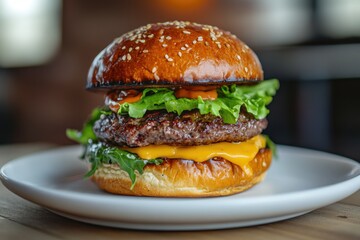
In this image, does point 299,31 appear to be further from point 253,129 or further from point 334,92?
point 253,129

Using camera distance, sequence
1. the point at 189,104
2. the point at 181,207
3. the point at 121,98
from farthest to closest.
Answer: the point at 121,98, the point at 189,104, the point at 181,207

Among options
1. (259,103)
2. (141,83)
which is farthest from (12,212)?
(259,103)

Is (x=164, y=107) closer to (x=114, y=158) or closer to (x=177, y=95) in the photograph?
(x=177, y=95)

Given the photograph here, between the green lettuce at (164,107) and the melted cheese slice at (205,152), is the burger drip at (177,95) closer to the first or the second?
the green lettuce at (164,107)

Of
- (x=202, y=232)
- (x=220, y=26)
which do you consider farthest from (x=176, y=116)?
(x=220, y=26)

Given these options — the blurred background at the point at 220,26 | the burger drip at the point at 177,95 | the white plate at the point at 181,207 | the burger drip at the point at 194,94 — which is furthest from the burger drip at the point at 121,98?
the blurred background at the point at 220,26

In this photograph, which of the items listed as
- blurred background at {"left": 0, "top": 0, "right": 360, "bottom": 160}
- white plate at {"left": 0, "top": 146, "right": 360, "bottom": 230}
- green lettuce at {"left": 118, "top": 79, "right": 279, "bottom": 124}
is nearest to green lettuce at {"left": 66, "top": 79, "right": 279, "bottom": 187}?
green lettuce at {"left": 118, "top": 79, "right": 279, "bottom": 124}
